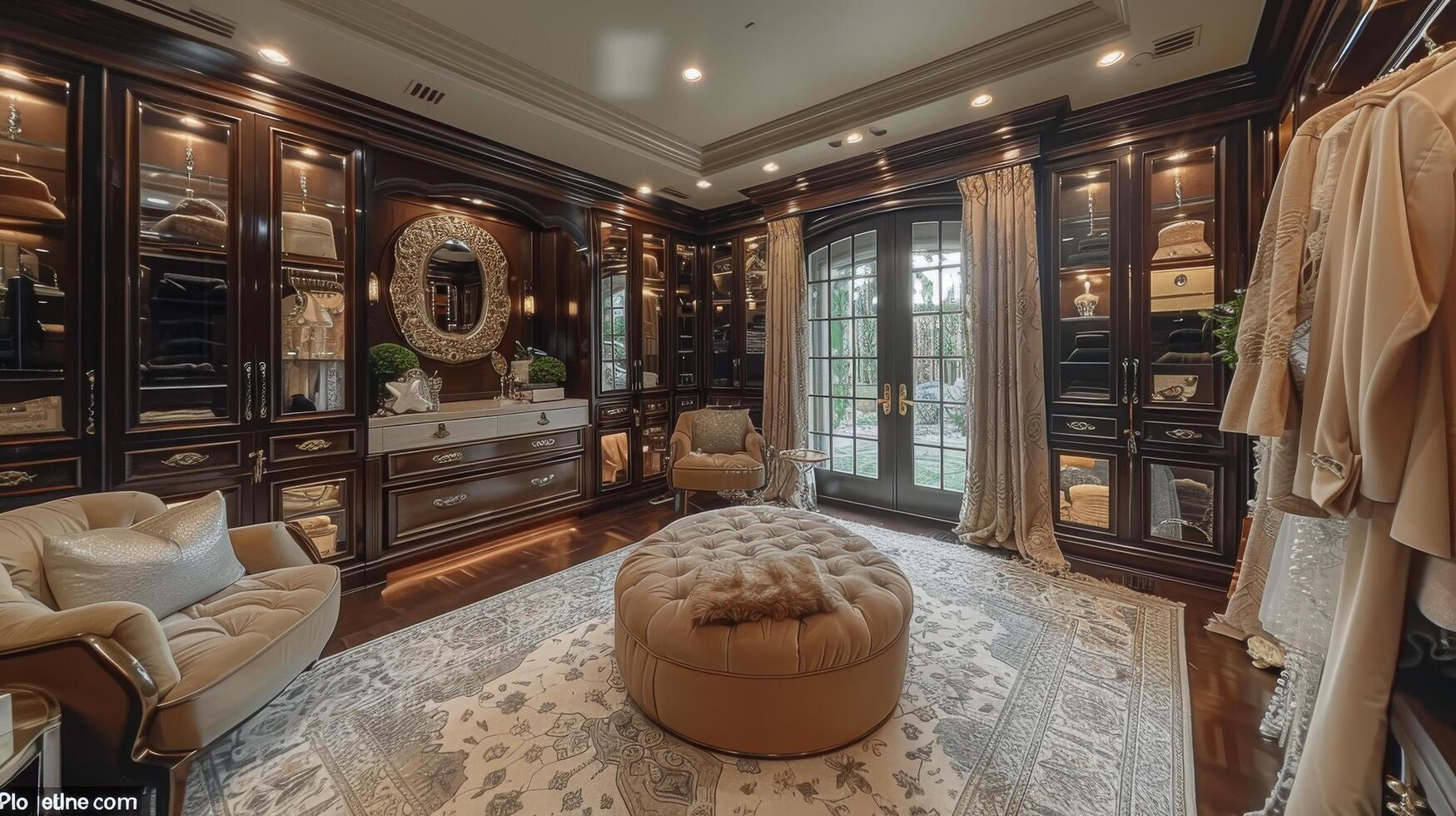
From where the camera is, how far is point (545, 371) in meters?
4.16

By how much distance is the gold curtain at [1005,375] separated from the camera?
3.27 meters

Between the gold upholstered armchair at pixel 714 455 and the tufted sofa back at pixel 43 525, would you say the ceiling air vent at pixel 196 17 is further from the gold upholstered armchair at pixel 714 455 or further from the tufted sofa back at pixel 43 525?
the gold upholstered armchair at pixel 714 455

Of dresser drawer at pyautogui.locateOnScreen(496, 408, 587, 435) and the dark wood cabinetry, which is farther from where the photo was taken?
dresser drawer at pyautogui.locateOnScreen(496, 408, 587, 435)

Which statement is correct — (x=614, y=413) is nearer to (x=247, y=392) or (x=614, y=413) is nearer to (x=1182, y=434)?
(x=247, y=392)

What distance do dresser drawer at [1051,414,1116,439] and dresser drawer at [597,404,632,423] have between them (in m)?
3.25

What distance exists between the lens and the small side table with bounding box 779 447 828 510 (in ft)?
12.3

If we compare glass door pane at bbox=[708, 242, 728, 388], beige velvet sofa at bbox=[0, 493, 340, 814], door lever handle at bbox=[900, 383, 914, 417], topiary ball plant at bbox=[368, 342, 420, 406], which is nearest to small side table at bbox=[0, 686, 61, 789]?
beige velvet sofa at bbox=[0, 493, 340, 814]

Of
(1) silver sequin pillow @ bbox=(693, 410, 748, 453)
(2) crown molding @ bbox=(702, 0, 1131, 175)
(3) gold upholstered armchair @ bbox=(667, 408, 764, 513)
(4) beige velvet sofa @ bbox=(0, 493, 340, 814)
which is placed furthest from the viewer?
(1) silver sequin pillow @ bbox=(693, 410, 748, 453)

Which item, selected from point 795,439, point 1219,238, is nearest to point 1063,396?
point 1219,238

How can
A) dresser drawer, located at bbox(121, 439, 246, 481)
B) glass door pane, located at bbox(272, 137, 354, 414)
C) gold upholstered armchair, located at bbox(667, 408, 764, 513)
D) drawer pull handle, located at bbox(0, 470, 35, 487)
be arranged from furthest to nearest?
1. gold upholstered armchair, located at bbox(667, 408, 764, 513)
2. glass door pane, located at bbox(272, 137, 354, 414)
3. dresser drawer, located at bbox(121, 439, 246, 481)
4. drawer pull handle, located at bbox(0, 470, 35, 487)

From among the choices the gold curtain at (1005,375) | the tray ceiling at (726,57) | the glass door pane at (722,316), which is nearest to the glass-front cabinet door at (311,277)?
the tray ceiling at (726,57)

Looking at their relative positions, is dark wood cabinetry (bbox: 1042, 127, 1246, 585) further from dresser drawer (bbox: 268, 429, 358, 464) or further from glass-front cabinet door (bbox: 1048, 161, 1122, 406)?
dresser drawer (bbox: 268, 429, 358, 464)

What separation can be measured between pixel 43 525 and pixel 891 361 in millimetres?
4308

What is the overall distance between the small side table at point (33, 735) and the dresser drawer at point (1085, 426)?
425 cm
